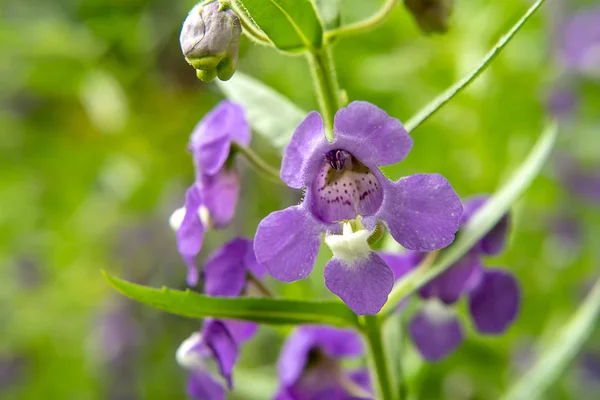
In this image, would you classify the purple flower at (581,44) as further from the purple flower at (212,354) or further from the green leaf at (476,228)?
the purple flower at (212,354)

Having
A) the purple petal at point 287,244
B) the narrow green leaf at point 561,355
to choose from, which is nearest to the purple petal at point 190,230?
the purple petal at point 287,244

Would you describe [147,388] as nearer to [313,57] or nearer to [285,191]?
[285,191]

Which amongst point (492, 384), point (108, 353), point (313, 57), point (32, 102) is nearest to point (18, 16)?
point (32, 102)

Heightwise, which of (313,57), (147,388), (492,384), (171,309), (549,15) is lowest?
(147,388)

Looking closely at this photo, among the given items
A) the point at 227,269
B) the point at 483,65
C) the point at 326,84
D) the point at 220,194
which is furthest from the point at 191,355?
the point at 483,65

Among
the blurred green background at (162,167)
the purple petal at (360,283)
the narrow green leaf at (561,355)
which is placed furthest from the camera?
the blurred green background at (162,167)

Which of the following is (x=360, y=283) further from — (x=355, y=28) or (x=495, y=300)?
(x=495, y=300)
